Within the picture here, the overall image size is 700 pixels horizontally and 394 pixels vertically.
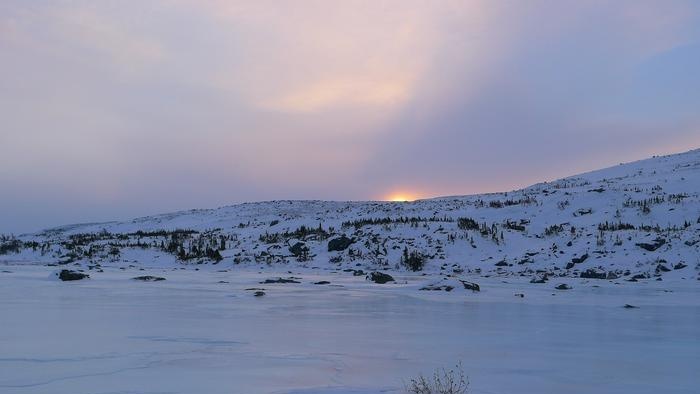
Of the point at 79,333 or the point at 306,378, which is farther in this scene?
the point at 79,333

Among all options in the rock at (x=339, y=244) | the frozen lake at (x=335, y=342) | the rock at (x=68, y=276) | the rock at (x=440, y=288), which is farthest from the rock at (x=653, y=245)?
the rock at (x=68, y=276)

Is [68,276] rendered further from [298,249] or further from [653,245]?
[653,245]

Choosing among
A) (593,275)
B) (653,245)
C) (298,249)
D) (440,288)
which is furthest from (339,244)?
(653,245)

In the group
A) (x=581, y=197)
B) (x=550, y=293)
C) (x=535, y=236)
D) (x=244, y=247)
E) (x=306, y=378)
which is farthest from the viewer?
(x=581, y=197)

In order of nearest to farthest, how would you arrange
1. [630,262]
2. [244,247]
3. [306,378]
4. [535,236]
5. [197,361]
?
1. [306,378]
2. [197,361]
3. [630,262]
4. [535,236]
5. [244,247]

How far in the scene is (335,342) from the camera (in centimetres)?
660

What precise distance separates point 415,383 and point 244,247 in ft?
76.9

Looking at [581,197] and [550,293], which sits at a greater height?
[581,197]

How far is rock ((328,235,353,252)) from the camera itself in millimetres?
24234

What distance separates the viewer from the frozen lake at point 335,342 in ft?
15.6

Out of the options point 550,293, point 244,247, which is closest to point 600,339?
point 550,293

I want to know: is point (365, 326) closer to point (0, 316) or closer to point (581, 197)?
point (0, 316)

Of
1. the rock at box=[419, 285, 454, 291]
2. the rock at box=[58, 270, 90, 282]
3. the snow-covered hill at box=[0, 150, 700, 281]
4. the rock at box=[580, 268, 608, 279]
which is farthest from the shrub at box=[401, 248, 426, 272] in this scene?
the rock at box=[58, 270, 90, 282]

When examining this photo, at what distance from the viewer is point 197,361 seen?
545 centimetres
